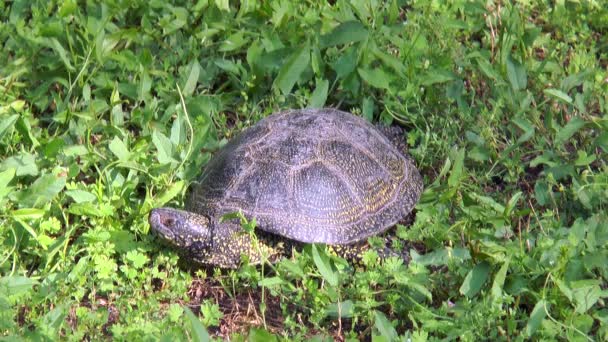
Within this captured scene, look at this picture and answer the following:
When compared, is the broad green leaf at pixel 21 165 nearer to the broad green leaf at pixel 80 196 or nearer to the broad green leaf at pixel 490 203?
the broad green leaf at pixel 80 196

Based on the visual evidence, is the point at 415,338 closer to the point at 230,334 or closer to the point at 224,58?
the point at 230,334

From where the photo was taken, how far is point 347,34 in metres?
5.12

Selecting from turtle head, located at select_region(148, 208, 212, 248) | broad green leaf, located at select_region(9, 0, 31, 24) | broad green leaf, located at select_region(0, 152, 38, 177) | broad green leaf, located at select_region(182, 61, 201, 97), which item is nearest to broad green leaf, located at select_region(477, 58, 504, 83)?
broad green leaf, located at select_region(182, 61, 201, 97)

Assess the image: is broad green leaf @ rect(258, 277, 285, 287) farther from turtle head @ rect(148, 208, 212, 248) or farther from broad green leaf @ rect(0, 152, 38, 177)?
broad green leaf @ rect(0, 152, 38, 177)

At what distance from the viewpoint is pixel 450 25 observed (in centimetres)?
538

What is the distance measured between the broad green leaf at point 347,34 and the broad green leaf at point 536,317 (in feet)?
6.84

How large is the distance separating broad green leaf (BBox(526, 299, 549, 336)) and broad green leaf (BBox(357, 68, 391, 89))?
176 cm

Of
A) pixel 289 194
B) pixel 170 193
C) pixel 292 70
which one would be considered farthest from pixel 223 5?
pixel 289 194

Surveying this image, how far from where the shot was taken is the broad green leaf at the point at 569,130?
15.3 feet

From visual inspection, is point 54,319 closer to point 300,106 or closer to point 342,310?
point 342,310

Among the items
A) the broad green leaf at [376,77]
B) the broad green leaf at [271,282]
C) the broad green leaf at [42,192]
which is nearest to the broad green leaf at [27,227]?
the broad green leaf at [42,192]

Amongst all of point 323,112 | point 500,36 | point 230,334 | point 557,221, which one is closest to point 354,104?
point 323,112

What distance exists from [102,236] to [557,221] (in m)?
2.20

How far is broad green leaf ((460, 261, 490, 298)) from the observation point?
12.4ft
